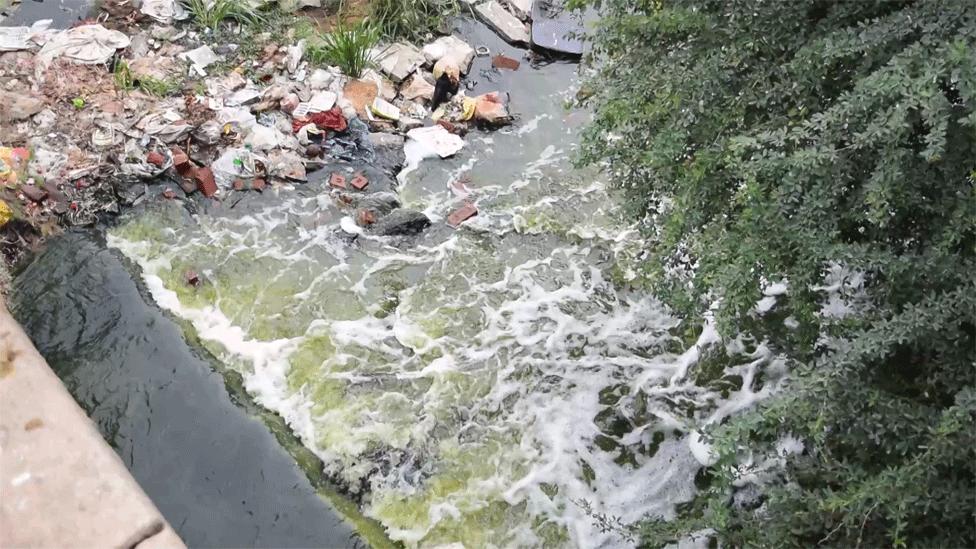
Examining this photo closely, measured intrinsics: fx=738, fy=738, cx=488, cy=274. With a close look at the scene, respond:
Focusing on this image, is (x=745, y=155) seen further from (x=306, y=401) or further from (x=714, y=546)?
(x=306, y=401)

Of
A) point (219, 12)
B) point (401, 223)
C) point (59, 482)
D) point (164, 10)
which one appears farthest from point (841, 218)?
point (164, 10)

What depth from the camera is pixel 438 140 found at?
4.79m

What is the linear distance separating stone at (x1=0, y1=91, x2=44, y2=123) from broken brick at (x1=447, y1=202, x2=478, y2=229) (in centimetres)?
254

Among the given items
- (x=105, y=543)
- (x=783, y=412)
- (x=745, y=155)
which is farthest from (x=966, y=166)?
(x=105, y=543)

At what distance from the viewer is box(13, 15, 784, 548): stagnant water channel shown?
3.12 m

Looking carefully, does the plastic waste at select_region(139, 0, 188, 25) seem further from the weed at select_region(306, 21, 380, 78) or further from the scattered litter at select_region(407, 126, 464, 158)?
the scattered litter at select_region(407, 126, 464, 158)

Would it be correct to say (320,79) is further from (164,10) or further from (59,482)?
(59,482)

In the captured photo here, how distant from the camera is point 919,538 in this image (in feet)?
7.36

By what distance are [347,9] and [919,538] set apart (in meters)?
4.71

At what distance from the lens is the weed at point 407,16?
17.0ft

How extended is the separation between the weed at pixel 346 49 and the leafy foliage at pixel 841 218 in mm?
2515

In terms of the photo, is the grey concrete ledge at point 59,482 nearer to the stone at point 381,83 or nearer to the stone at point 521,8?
the stone at point 381,83

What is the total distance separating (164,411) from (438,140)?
2.38 m

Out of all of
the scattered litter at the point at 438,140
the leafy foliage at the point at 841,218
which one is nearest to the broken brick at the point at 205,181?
the scattered litter at the point at 438,140
